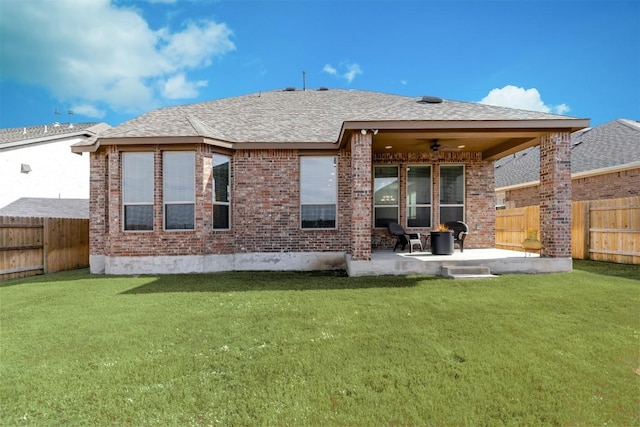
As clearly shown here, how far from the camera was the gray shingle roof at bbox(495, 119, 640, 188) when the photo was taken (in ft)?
41.4

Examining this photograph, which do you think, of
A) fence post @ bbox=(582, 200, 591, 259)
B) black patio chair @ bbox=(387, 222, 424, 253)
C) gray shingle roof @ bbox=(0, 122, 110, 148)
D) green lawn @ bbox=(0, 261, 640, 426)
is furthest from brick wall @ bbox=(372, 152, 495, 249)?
gray shingle roof @ bbox=(0, 122, 110, 148)

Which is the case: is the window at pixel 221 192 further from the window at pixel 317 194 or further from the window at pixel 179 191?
the window at pixel 317 194

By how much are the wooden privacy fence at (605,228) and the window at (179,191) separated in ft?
38.8

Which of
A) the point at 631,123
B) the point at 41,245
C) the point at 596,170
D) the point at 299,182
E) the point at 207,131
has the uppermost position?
the point at 631,123

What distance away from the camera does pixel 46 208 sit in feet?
43.8

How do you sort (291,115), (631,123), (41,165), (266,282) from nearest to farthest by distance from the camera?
(266,282) → (291,115) → (41,165) → (631,123)

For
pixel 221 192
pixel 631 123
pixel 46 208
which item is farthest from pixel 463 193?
pixel 46 208

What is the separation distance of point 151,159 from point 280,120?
429cm

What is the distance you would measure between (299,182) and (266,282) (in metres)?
Answer: 3.32

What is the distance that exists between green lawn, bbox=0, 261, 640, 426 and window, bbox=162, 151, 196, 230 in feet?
9.08

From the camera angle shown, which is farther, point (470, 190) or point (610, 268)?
point (470, 190)

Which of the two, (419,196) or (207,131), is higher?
(207,131)

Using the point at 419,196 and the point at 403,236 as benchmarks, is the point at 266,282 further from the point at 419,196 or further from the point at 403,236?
the point at 419,196

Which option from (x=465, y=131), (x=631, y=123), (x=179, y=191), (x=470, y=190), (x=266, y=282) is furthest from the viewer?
(x=631, y=123)
